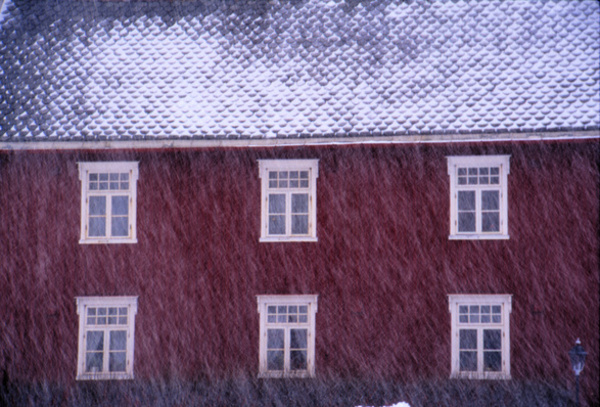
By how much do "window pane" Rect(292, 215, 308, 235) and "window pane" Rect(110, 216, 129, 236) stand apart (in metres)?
3.65

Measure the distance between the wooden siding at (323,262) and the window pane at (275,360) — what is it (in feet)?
1.09

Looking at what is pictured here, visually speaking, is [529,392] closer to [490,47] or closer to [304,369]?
[304,369]

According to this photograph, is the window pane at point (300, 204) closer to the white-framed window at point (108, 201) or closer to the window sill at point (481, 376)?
the white-framed window at point (108, 201)

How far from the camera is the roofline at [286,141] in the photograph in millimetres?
13344

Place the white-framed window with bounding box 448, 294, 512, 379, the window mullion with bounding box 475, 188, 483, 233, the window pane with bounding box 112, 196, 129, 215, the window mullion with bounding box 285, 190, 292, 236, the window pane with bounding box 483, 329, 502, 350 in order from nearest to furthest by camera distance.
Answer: the white-framed window with bounding box 448, 294, 512, 379 < the window pane with bounding box 483, 329, 502, 350 < the window mullion with bounding box 475, 188, 483, 233 < the window mullion with bounding box 285, 190, 292, 236 < the window pane with bounding box 112, 196, 129, 215

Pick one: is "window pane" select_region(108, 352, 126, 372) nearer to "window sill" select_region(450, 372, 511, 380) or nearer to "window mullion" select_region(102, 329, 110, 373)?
"window mullion" select_region(102, 329, 110, 373)

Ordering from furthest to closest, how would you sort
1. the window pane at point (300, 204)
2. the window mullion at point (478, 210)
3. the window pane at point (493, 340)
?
the window pane at point (300, 204) → the window mullion at point (478, 210) → the window pane at point (493, 340)

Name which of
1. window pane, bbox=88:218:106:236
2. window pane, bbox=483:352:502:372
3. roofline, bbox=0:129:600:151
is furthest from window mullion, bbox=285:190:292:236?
window pane, bbox=483:352:502:372

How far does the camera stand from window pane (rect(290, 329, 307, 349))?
14.0m

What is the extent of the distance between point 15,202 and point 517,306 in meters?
10.9

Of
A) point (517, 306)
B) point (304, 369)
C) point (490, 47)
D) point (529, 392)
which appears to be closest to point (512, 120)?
point (490, 47)

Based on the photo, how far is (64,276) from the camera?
46.9 ft

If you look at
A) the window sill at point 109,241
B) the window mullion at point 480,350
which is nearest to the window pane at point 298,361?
the window mullion at point 480,350

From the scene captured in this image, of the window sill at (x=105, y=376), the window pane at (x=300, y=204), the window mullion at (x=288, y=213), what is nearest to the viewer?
the window sill at (x=105, y=376)
